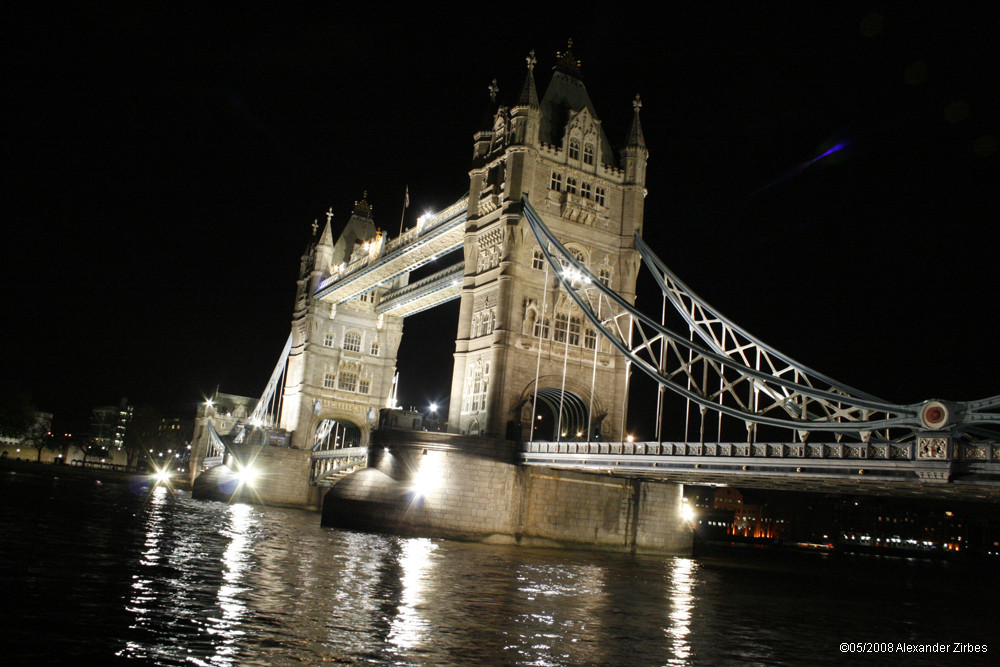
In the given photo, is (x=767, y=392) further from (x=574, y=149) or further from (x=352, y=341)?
(x=352, y=341)

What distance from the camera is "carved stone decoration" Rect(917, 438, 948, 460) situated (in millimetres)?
21000

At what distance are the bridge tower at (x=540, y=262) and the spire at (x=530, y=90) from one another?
0.23 feet

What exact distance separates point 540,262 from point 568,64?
12376 millimetres

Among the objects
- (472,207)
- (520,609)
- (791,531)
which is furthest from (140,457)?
(520,609)

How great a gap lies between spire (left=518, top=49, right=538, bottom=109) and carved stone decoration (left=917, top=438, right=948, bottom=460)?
2757 centimetres

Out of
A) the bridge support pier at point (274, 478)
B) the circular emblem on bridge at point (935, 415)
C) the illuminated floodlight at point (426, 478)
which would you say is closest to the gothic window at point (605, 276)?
the illuminated floodlight at point (426, 478)

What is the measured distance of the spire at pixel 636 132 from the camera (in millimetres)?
45250

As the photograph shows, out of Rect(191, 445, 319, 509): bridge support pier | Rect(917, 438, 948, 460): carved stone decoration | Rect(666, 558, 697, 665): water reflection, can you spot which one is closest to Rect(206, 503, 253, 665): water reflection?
Rect(666, 558, 697, 665): water reflection

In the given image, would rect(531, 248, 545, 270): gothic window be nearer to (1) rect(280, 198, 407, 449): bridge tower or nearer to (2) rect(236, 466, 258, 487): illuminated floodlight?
(1) rect(280, 198, 407, 449): bridge tower

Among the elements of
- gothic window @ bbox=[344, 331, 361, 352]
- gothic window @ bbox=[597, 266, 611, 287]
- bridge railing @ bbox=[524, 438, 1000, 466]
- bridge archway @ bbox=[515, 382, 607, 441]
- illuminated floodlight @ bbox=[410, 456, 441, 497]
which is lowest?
illuminated floodlight @ bbox=[410, 456, 441, 497]

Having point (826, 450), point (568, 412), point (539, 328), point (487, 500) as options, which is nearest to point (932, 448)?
point (826, 450)

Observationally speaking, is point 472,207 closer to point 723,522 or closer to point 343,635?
point 343,635

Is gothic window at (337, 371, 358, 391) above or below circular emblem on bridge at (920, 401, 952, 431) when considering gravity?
above

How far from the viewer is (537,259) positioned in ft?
141
